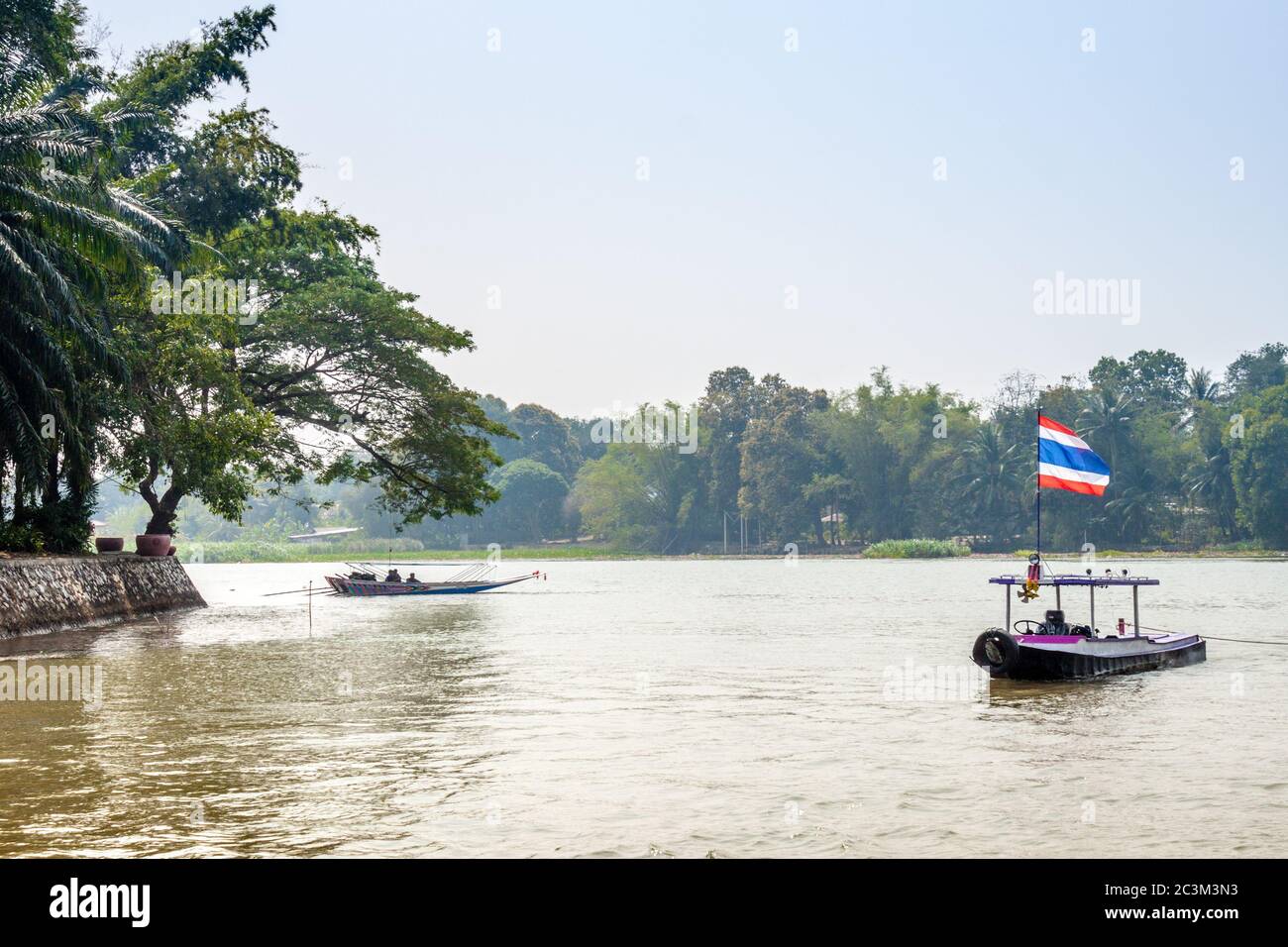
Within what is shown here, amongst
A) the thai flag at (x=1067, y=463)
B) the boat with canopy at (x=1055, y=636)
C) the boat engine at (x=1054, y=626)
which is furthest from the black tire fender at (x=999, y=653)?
the thai flag at (x=1067, y=463)

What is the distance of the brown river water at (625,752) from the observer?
8.97 metres

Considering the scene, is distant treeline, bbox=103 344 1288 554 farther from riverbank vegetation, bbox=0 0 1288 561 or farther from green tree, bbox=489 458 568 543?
riverbank vegetation, bbox=0 0 1288 561

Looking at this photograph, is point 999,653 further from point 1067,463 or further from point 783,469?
point 783,469

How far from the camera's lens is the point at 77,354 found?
27.3 m

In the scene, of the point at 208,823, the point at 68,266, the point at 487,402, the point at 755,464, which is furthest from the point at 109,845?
the point at 487,402

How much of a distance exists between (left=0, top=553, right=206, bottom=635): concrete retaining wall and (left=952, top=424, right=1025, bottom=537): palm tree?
79377 mm

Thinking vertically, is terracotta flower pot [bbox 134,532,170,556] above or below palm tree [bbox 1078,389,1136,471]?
below

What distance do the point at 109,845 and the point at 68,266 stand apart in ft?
68.1

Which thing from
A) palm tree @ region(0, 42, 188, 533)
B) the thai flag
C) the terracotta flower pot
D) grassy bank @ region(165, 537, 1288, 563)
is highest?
palm tree @ region(0, 42, 188, 533)

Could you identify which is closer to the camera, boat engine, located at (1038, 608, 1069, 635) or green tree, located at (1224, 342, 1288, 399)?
boat engine, located at (1038, 608, 1069, 635)

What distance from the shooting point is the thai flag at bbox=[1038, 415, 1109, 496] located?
62.0ft

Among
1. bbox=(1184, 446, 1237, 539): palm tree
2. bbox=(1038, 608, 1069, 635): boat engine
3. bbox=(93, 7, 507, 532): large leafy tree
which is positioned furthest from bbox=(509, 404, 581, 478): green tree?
bbox=(1038, 608, 1069, 635): boat engine

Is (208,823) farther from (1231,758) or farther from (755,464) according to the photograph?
(755,464)

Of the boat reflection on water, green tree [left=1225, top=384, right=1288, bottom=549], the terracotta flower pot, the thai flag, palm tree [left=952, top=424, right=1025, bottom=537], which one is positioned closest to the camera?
the boat reflection on water
